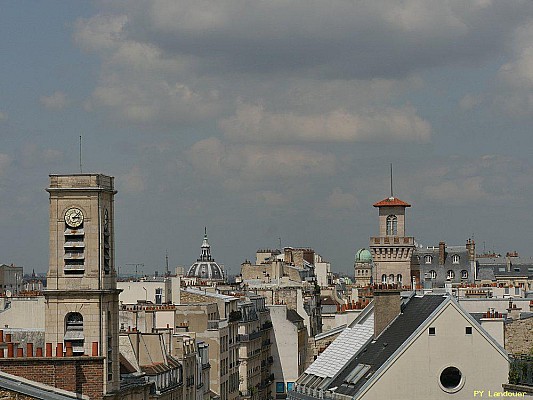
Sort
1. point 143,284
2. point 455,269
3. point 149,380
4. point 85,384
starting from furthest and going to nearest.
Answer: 1. point 455,269
2. point 143,284
3. point 149,380
4. point 85,384

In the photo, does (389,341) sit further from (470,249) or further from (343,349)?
(470,249)

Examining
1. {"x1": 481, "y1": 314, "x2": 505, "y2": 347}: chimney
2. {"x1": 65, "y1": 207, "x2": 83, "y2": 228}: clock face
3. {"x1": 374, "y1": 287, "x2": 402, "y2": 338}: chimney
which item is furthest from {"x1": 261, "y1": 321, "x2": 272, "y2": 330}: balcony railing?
{"x1": 374, "y1": 287, "x2": 402, "y2": 338}: chimney

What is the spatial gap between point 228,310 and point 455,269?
6081 cm

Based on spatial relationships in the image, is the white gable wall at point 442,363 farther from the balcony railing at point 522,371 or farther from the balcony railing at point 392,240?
the balcony railing at point 392,240

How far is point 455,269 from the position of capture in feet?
533

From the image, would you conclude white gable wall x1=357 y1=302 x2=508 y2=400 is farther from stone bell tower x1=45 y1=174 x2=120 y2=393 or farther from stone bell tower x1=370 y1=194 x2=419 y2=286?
stone bell tower x1=370 y1=194 x2=419 y2=286

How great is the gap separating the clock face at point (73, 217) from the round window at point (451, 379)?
15.5 m

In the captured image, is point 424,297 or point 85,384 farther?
point 424,297

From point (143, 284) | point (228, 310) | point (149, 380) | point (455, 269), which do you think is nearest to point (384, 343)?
point (149, 380)

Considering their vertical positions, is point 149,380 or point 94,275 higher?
point 94,275

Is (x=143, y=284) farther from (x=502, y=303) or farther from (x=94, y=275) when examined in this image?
(x=94, y=275)

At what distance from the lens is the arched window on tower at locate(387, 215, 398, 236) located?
455 feet

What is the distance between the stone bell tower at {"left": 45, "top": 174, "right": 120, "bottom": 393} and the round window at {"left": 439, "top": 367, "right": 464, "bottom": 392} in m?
12.9

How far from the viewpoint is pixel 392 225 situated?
13962 cm
